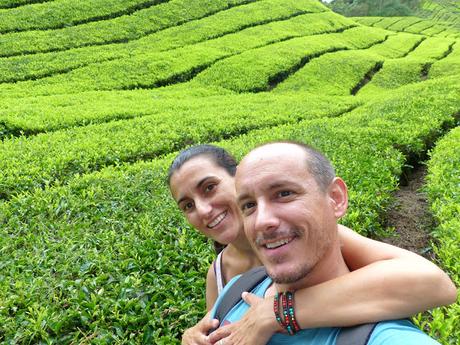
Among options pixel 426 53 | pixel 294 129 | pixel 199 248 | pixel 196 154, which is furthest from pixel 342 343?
pixel 426 53

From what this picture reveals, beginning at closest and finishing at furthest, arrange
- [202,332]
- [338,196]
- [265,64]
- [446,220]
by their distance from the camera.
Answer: [338,196], [202,332], [446,220], [265,64]

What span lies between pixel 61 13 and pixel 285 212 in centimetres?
2011

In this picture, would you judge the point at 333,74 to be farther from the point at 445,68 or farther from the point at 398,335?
the point at 398,335

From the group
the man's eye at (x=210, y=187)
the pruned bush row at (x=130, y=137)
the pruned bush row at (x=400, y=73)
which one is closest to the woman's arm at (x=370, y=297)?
the man's eye at (x=210, y=187)

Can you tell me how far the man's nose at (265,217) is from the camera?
1.44 metres

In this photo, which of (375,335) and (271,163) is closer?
(375,335)

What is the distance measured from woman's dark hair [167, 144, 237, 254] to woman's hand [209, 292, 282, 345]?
38.8 inches

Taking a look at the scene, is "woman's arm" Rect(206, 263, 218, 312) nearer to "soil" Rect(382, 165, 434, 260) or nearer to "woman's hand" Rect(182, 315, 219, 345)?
"woman's hand" Rect(182, 315, 219, 345)

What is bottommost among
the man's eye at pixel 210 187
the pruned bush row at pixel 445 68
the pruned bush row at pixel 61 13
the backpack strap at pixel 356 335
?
the pruned bush row at pixel 445 68

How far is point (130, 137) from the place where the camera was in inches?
319

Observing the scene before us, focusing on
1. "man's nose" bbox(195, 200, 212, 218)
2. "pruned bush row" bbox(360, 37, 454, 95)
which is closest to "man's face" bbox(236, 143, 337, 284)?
"man's nose" bbox(195, 200, 212, 218)

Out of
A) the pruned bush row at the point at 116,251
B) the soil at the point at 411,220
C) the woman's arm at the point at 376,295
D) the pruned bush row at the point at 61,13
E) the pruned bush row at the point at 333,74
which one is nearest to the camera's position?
the woman's arm at the point at 376,295

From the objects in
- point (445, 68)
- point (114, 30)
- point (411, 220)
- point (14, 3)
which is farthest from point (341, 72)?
point (14, 3)

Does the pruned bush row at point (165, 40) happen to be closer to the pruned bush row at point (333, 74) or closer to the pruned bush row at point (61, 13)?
the pruned bush row at point (61, 13)
